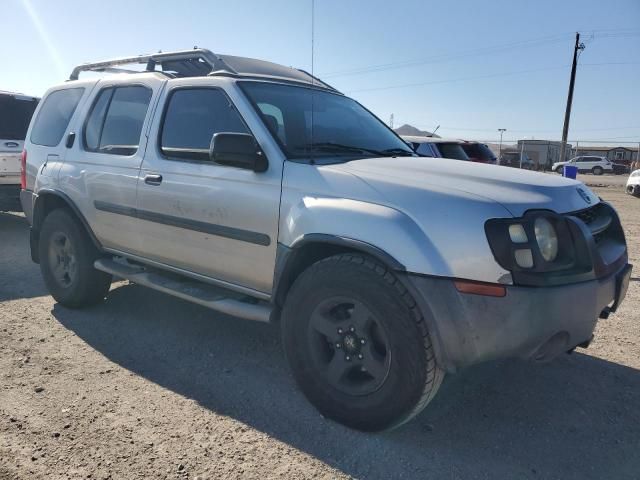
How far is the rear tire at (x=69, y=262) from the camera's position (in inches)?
177

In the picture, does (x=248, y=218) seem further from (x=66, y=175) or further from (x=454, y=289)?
(x=66, y=175)

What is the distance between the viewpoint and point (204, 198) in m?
3.42

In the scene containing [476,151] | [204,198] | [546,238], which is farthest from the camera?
[476,151]

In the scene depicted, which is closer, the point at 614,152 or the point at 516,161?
the point at 516,161

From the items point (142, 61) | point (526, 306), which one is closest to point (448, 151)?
point (142, 61)

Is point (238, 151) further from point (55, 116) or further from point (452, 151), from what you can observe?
point (452, 151)

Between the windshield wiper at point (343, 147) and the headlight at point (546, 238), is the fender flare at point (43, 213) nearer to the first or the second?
the windshield wiper at point (343, 147)

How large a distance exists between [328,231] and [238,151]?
752 mm

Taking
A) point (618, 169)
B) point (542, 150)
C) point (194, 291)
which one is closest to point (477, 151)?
point (194, 291)

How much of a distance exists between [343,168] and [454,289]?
989mm

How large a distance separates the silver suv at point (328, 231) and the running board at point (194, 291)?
15mm

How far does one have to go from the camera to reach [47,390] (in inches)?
126

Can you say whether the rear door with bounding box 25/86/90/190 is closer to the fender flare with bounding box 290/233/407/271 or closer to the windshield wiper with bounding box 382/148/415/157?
the windshield wiper with bounding box 382/148/415/157

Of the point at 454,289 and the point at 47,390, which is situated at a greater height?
the point at 454,289
